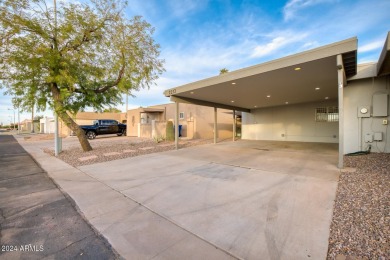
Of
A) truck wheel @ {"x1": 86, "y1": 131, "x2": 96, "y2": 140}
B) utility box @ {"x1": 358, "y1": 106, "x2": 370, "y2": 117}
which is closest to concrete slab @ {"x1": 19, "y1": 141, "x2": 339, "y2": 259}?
utility box @ {"x1": 358, "y1": 106, "x2": 370, "y2": 117}

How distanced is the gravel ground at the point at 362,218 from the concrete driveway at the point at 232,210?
13cm

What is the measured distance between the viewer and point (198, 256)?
78.7 inches

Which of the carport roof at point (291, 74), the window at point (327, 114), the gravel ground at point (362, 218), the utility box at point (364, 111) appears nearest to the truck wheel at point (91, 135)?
the carport roof at point (291, 74)

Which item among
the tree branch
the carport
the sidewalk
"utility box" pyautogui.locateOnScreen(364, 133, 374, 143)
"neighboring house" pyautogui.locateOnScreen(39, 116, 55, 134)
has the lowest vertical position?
the sidewalk

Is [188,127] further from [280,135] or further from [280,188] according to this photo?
[280,188]

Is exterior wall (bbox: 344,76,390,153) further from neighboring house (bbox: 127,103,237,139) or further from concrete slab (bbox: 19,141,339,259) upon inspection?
neighboring house (bbox: 127,103,237,139)

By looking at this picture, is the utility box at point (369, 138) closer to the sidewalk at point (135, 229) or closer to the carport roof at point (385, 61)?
the carport roof at point (385, 61)

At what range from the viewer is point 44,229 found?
2.61 meters

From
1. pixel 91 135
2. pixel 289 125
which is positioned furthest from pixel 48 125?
pixel 289 125

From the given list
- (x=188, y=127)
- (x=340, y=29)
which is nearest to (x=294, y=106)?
(x=340, y=29)

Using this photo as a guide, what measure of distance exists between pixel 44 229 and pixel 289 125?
1518 cm

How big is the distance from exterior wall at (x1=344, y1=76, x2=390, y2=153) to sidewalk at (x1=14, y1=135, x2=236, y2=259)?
8319 millimetres

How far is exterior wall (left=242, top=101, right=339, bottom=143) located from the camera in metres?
12.6

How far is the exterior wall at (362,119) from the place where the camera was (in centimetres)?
683
